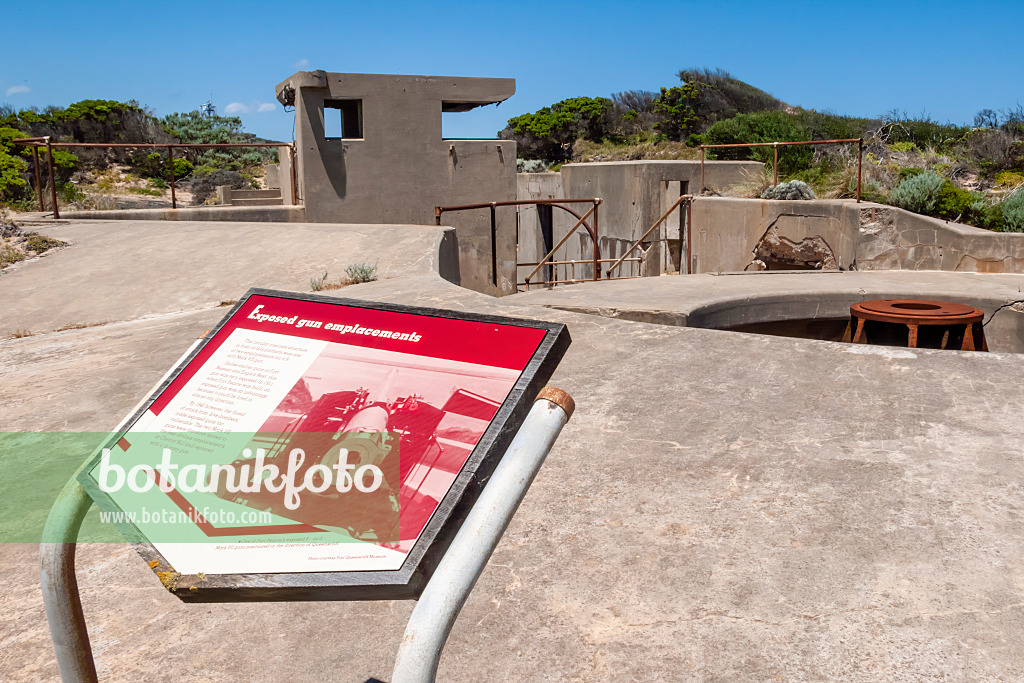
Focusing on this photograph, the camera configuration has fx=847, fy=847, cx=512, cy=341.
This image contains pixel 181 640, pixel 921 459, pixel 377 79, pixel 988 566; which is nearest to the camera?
pixel 181 640

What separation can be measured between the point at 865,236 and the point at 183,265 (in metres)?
8.92

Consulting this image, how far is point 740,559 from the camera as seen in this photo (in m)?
3.34

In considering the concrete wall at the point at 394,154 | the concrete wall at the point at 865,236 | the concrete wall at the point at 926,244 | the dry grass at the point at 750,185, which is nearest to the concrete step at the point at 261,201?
the concrete wall at the point at 394,154

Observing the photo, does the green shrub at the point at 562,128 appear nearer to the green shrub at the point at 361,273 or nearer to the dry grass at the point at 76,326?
the green shrub at the point at 361,273

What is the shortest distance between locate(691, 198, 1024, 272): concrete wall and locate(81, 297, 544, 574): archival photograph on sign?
1018 centimetres

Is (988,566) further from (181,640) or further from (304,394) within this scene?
(181,640)

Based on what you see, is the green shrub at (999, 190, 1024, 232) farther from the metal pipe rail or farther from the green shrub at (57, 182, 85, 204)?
the green shrub at (57, 182, 85, 204)

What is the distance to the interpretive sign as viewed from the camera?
179cm

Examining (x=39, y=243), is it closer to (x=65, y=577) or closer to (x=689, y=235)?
(x=689, y=235)

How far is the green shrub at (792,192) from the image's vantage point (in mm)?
13250

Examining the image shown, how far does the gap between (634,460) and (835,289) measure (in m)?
6.06

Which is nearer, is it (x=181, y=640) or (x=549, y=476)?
(x=181, y=640)

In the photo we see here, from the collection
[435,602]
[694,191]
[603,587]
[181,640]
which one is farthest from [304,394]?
[694,191]

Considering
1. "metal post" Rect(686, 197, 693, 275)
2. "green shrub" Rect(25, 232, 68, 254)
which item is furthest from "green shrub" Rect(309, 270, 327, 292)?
"metal post" Rect(686, 197, 693, 275)
